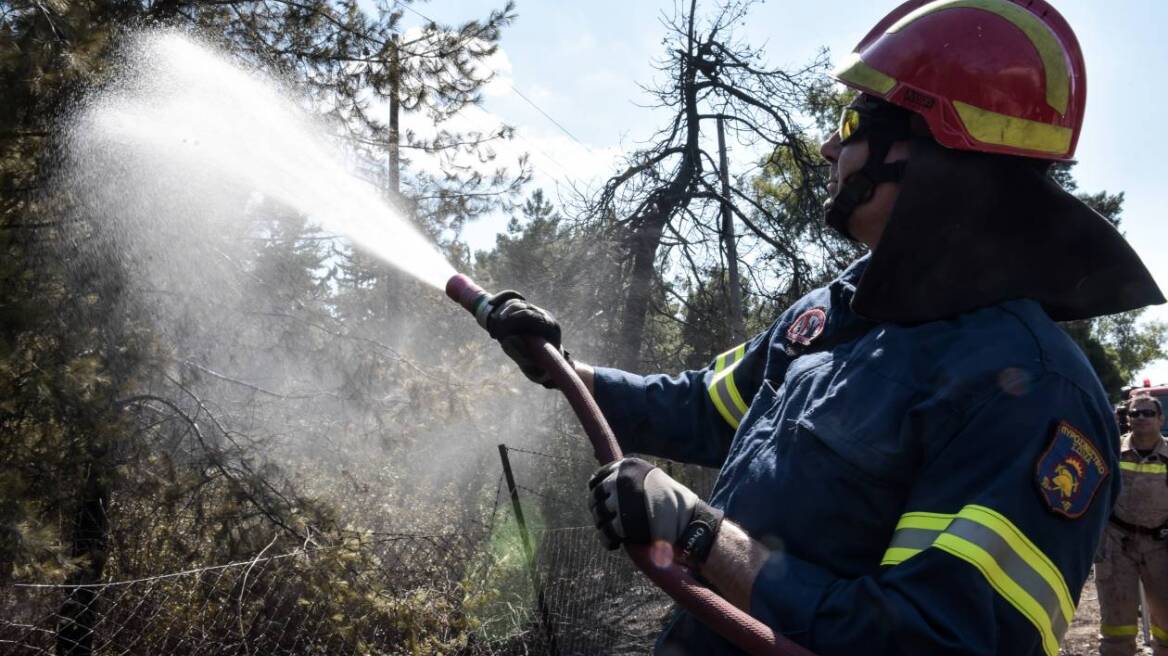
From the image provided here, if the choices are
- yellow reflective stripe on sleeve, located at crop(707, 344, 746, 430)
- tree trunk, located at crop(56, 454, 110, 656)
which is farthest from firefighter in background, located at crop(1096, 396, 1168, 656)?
tree trunk, located at crop(56, 454, 110, 656)

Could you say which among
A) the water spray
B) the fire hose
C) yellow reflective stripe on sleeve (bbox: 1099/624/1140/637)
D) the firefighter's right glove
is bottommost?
yellow reflective stripe on sleeve (bbox: 1099/624/1140/637)

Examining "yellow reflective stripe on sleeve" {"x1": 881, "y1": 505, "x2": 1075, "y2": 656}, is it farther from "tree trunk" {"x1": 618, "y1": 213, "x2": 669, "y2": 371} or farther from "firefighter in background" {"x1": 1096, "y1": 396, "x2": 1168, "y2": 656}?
"tree trunk" {"x1": 618, "y1": 213, "x2": 669, "y2": 371}

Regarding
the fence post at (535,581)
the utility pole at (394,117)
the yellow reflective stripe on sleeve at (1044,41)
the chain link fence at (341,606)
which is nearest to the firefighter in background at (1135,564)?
the chain link fence at (341,606)

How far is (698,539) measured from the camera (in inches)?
64.4

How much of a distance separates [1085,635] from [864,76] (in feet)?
27.5

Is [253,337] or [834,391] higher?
[253,337]

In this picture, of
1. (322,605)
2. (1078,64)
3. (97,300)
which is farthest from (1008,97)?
(97,300)

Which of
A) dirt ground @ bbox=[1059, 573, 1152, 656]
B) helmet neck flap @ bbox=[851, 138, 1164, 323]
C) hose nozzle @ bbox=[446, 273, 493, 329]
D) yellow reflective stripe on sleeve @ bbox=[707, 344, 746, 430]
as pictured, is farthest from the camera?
dirt ground @ bbox=[1059, 573, 1152, 656]

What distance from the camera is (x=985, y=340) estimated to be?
5.37ft

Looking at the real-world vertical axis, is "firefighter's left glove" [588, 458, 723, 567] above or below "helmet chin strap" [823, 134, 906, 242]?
below

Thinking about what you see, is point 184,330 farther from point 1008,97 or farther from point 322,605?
point 1008,97

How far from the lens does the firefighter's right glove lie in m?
2.46

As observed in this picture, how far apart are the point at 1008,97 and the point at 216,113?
473cm

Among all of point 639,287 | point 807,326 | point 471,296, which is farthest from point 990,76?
point 639,287
